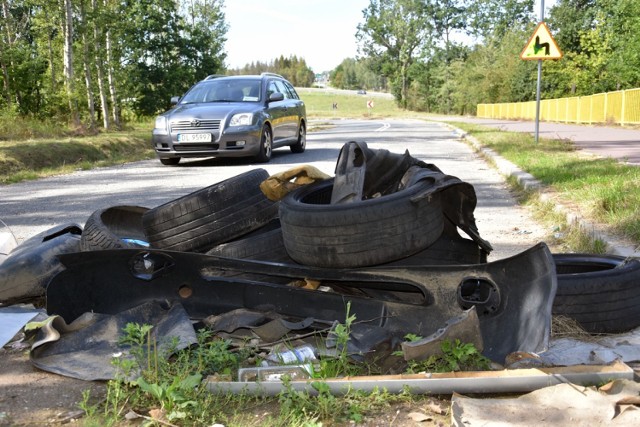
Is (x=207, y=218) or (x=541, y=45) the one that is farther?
(x=541, y=45)

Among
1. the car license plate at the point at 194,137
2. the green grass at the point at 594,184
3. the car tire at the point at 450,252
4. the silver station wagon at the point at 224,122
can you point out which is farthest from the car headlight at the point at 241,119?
the car tire at the point at 450,252

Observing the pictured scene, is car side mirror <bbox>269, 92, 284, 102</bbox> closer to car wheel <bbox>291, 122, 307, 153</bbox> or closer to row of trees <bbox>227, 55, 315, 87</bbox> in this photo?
car wheel <bbox>291, 122, 307, 153</bbox>

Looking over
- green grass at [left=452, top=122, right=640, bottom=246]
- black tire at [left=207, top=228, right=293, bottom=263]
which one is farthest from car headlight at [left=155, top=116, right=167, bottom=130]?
black tire at [left=207, top=228, right=293, bottom=263]

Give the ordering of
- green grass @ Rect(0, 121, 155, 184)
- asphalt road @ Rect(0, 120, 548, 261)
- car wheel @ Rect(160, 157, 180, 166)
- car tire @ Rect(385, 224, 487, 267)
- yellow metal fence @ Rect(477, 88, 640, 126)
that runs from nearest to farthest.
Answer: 1. car tire @ Rect(385, 224, 487, 267)
2. asphalt road @ Rect(0, 120, 548, 261)
3. green grass @ Rect(0, 121, 155, 184)
4. car wheel @ Rect(160, 157, 180, 166)
5. yellow metal fence @ Rect(477, 88, 640, 126)

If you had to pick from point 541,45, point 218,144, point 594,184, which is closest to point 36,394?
point 594,184

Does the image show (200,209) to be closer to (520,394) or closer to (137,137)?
(520,394)

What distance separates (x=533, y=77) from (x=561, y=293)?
2315 inches

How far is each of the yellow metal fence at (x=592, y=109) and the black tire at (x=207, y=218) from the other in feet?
88.6

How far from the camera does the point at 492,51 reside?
231 feet

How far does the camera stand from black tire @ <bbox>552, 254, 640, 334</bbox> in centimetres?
358

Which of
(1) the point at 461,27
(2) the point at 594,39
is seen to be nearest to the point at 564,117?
(2) the point at 594,39

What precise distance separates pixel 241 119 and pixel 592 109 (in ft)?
84.7

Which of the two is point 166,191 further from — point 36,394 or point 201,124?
point 36,394

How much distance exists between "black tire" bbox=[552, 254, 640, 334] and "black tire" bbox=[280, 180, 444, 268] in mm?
723
